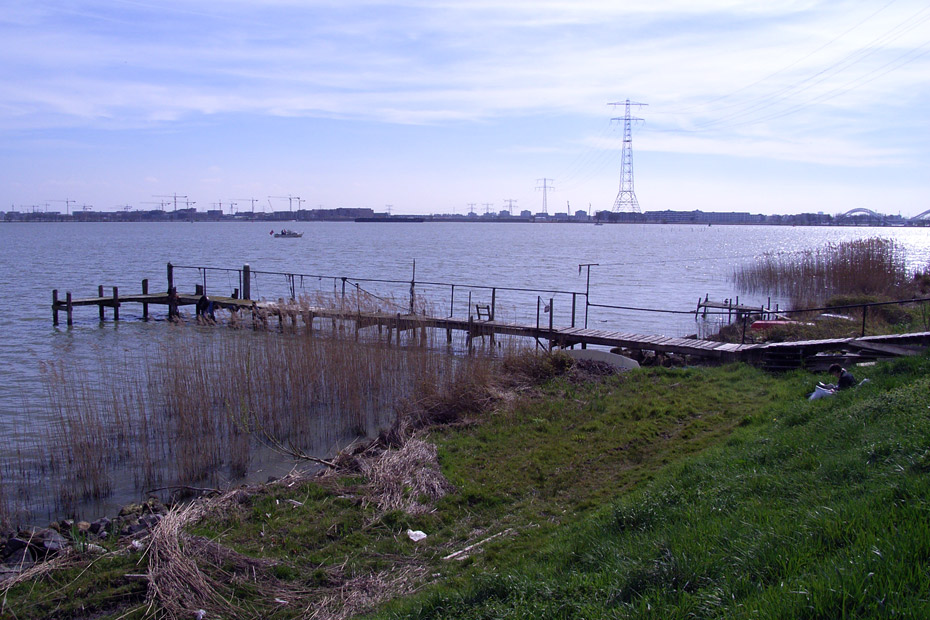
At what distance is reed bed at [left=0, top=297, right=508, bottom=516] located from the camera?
1157 cm

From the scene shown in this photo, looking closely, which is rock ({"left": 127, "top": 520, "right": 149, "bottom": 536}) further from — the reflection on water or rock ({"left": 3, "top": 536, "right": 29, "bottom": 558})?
the reflection on water

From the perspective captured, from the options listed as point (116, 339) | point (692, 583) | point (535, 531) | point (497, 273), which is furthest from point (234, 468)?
point (497, 273)

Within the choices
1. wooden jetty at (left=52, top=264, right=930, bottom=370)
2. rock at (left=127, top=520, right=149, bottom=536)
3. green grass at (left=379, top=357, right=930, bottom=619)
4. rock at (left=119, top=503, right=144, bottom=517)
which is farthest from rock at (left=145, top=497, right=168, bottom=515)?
wooden jetty at (left=52, top=264, right=930, bottom=370)

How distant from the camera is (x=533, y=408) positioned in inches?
531

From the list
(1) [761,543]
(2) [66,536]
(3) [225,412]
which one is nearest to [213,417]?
(3) [225,412]

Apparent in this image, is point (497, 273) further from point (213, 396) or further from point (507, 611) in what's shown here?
point (507, 611)

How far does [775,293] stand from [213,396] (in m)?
37.4

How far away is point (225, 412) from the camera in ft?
45.9

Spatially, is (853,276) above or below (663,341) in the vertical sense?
above

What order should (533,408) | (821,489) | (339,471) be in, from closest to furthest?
1. (821,489)
2. (339,471)
3. (533,408)

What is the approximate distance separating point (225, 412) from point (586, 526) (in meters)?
9.12

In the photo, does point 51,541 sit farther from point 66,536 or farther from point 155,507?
point 155,507

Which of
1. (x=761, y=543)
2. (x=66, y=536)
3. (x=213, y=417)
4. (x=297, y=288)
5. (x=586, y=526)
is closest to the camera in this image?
(x=761, y=543)

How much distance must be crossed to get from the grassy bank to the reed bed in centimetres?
240
